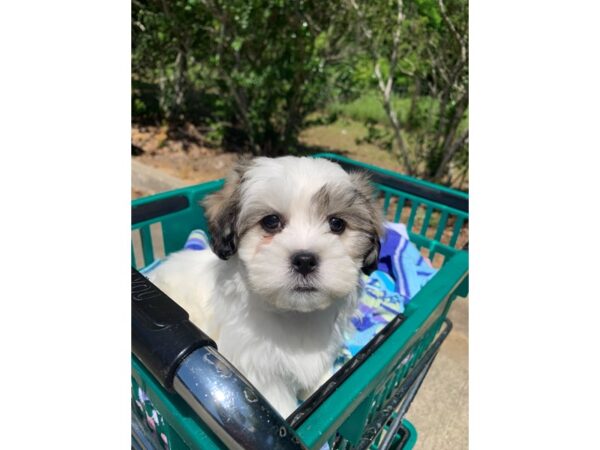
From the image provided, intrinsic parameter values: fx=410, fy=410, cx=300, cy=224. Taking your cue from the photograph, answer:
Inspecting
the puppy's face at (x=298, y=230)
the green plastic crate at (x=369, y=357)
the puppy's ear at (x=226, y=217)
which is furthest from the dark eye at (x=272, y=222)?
the green plastic crate at (x=369, y=357)

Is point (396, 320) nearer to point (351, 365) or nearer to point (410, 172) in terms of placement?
point (351, 365)

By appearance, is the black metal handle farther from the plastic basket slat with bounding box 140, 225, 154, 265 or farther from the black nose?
the plastic basket slat with bounding box 140, 225, 154, 265

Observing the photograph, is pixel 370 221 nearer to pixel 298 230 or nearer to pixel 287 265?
pixel 298 230

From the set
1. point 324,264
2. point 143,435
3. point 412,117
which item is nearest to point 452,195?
point 324,264

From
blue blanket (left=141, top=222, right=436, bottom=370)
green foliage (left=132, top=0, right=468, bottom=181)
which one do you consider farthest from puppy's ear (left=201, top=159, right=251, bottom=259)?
green foliage (left=132, top=0, right=468, bottom=181)

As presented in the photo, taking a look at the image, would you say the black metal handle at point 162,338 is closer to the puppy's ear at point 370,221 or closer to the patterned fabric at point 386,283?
the puppy's ear at point 370,221

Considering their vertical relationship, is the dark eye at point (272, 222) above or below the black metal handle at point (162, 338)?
below
